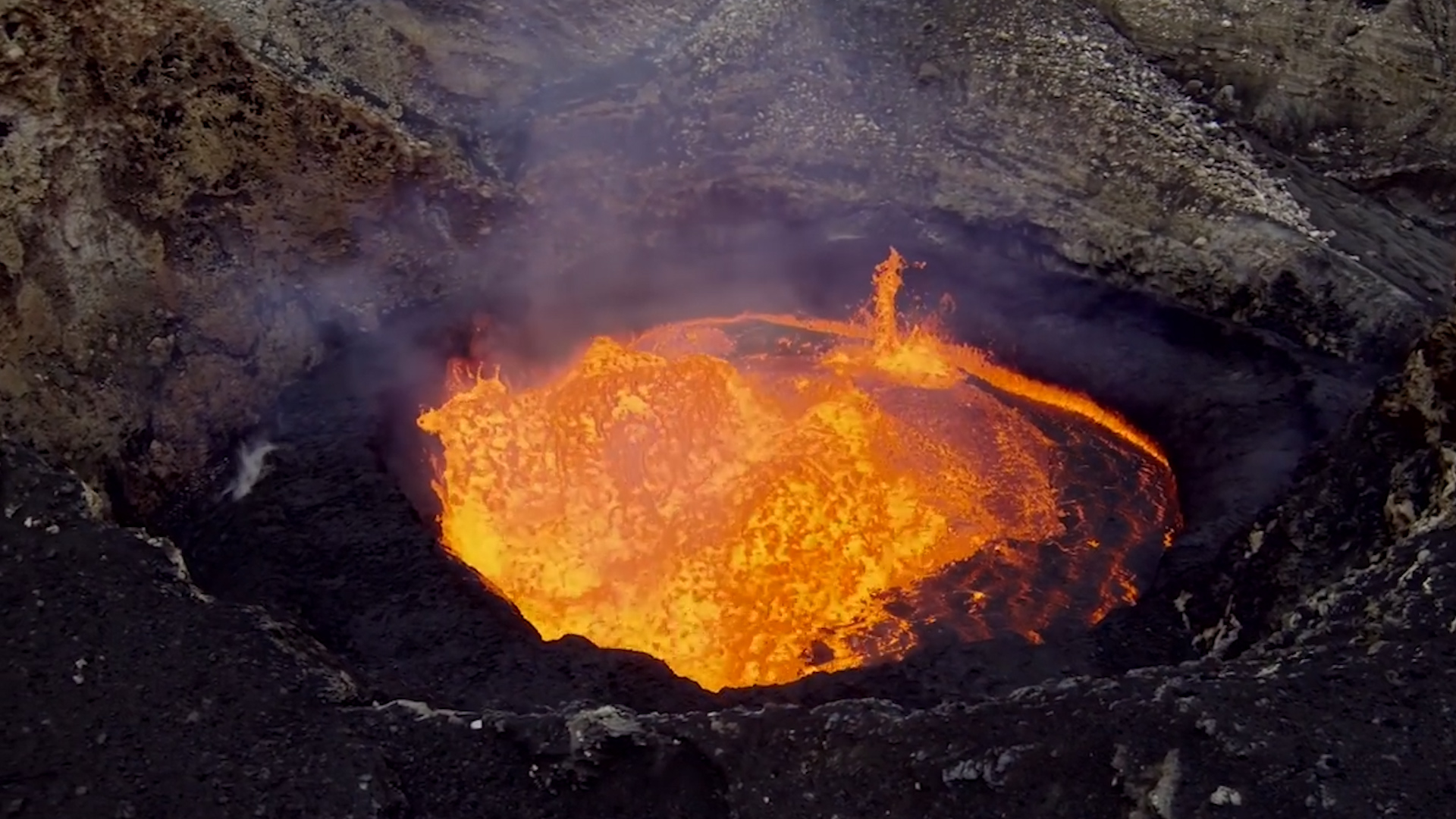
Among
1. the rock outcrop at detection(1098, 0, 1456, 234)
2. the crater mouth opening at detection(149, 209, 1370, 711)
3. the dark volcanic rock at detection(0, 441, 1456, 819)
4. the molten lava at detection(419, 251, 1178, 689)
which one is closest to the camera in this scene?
the dark volcanic rock at detection(0, 441, 1456, 819)

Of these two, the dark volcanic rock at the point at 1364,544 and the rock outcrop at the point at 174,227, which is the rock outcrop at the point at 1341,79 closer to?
the dark volcanic rock at the point at 1364,544

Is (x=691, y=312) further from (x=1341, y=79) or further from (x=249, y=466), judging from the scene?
(x=1341, y=79)

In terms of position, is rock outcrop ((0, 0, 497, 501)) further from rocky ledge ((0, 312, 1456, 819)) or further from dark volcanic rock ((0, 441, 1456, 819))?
dark volcanic rock ((0, 441, 1456, 819))

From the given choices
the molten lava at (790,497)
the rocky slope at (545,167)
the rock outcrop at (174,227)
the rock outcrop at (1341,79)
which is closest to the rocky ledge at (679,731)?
the molten lava at (790,497)

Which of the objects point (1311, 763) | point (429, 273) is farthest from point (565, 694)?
point (429, 273)

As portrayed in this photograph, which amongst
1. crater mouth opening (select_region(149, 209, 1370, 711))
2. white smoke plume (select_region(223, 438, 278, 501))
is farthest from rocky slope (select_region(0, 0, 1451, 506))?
crater mouth opening (select_region(149, 209, 1370, 711))

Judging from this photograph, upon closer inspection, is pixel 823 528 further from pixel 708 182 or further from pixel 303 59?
pixel 303 59
